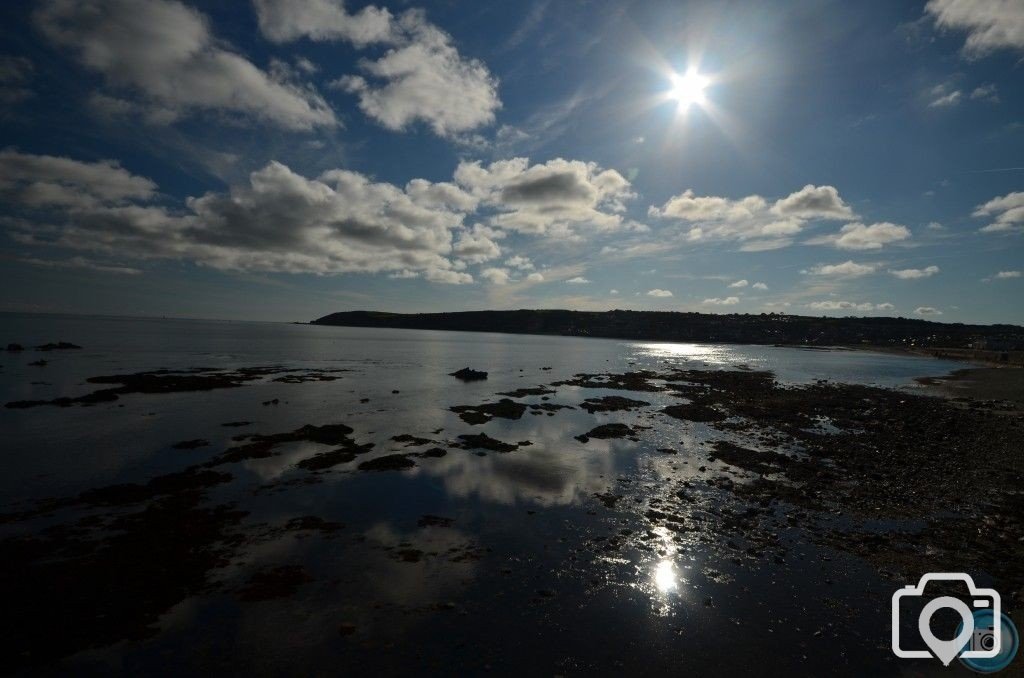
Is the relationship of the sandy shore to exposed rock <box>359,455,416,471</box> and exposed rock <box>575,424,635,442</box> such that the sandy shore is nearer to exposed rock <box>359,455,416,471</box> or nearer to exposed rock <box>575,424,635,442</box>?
exposed rock <box>575,424,635,442</box>

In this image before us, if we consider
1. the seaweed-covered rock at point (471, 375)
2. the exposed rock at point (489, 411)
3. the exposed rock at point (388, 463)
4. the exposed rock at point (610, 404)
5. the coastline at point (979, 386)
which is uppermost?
the coastline at point (979, 386)

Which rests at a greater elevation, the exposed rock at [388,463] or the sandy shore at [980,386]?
the sandy shore at [980,386]

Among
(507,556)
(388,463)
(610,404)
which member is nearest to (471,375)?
(610,404)

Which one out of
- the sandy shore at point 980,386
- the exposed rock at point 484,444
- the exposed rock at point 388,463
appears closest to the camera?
the exposed rock at point 388,463

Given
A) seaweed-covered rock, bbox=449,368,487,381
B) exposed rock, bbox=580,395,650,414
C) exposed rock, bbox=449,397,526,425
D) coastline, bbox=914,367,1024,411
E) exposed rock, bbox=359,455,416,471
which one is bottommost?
exposed rock, bbox=359,455,416,471

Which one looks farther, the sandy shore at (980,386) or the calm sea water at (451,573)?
the sandy shore at (980,386)

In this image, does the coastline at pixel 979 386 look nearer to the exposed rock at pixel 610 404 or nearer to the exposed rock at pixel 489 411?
the exposed rock at pixel 610 404

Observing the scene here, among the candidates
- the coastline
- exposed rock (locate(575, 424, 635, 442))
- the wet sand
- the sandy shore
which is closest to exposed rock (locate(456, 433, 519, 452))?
the wet sand

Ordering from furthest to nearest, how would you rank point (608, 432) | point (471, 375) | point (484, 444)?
point (471, 375), point (608, 432), point (484, 444)

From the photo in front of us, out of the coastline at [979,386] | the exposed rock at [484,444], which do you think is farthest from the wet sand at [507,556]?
the coastline at [979,386]

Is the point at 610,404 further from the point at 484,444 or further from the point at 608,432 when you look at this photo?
the point at 484,444

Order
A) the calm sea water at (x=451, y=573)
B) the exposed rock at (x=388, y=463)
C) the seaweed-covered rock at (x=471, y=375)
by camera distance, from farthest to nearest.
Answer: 1. the seaweed-covered rock at (x=471, y=375)
2. the exposed rock at (x=388, y=463)
3. the calm sea water at (x=451, y=573)

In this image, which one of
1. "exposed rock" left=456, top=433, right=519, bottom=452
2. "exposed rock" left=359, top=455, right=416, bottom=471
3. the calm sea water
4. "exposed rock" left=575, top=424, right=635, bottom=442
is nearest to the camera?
the calm sea water

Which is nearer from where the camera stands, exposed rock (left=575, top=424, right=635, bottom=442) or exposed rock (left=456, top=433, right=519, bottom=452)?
exposed rock (left=456, top=433, right=519, bottom=452)
